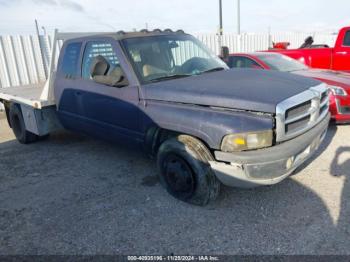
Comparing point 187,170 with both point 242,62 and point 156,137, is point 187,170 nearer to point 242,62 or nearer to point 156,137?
point 156,137

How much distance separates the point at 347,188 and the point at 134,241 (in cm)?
243

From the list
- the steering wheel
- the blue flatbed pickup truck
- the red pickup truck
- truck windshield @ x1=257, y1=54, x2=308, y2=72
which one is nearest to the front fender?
the blue flatbed pickup truck

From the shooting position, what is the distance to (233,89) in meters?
2.92

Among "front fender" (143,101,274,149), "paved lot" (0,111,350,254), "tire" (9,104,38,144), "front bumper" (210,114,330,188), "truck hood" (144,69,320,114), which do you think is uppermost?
"truck hood" (144,69,320,114)

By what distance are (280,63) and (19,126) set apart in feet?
18.5

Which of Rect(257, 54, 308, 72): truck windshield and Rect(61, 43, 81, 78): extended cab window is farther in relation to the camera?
Rect(257, 54, 308, 72): truck windshield

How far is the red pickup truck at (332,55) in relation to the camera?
7285mm

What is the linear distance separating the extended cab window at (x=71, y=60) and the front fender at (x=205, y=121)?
178 cm

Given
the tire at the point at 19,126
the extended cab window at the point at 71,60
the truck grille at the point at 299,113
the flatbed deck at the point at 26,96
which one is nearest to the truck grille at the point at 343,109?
the truck grille at the point at 299,113

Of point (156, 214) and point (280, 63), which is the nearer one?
point (156, 214)

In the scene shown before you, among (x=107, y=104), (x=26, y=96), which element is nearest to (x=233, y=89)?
(x=107, y=104)

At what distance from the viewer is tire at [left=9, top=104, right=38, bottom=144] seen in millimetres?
5602

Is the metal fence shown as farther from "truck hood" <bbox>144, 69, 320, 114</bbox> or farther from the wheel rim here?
the wheel rim

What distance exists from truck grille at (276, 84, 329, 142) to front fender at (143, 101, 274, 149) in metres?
0.13
